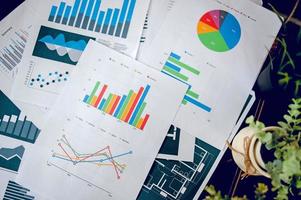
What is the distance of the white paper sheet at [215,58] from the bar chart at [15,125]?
0.29 metres

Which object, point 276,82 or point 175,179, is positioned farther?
point 175,179

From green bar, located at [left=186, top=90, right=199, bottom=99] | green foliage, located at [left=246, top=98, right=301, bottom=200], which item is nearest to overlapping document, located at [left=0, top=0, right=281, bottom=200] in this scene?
green bar, located at [left=186, top=90, right=199, bottom=99]

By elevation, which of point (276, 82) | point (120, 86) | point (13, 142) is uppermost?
point (276, 82)

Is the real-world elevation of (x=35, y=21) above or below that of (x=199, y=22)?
below

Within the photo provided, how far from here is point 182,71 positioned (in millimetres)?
722

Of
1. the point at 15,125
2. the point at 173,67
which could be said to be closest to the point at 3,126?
the point at 15,125

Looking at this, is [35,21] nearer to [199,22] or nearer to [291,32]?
[199,22]

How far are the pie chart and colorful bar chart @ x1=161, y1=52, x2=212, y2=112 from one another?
0.06m

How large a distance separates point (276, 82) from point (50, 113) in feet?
1.47

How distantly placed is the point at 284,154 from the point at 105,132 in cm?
35

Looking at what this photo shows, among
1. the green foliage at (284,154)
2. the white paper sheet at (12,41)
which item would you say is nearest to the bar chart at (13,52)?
the white paper sheet at (12,41)

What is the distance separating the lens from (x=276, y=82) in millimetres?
596

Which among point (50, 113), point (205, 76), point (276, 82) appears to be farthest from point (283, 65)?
point (50, 113)

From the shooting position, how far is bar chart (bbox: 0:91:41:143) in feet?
2.44
